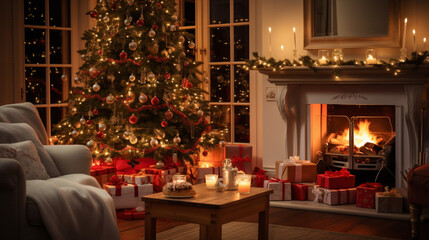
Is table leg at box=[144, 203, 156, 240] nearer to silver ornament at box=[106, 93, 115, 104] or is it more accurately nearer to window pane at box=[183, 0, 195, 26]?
silver ornament at box=[106, 93, 115, 104]

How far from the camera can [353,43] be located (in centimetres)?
532

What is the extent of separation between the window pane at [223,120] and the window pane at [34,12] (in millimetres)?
2010

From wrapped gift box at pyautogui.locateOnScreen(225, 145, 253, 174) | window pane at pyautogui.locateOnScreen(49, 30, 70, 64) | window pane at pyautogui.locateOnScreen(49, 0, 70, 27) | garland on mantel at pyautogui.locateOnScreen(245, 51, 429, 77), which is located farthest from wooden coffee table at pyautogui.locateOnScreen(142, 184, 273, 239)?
window pane at pyautogui.locateOnScreen(49, 0, 70, 27)

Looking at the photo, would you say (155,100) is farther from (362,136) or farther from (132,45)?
(362,136)

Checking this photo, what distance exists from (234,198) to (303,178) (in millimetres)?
2026

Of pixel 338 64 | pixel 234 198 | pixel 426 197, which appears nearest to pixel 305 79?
pixel 338 64

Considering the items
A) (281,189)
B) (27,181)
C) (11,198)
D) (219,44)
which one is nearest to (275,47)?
(219,44)

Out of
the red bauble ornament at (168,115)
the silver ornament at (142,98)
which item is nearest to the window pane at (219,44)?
the red bauble ornament at (168,115)

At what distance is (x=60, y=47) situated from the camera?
6.27 metres

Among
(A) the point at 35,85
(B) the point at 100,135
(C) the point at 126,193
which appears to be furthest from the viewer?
(A) the point at 35,85

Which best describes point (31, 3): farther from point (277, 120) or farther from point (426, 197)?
point (426, 197)

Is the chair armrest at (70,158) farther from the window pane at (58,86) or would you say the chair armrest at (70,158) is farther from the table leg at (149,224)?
the window pane at (58,86)

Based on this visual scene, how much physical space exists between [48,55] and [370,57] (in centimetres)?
318

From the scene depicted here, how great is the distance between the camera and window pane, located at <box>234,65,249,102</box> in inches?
247
